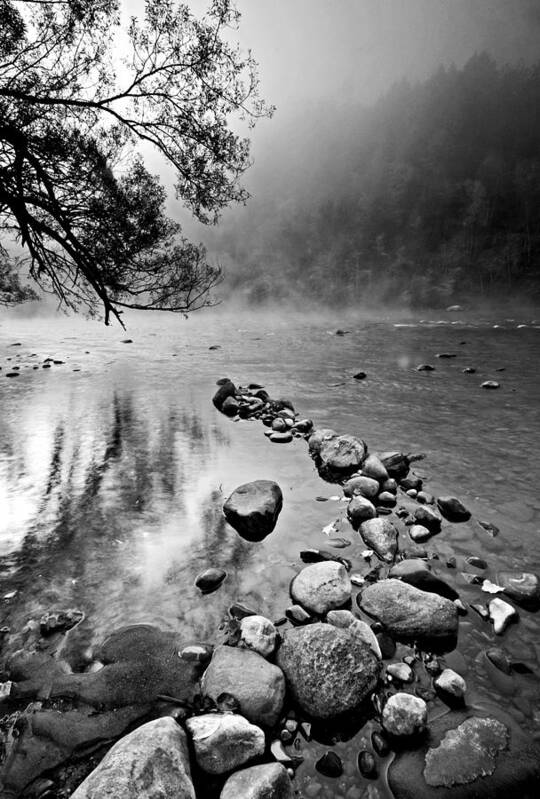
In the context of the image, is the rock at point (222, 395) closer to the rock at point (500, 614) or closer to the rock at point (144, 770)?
the rock at point (500, 614)

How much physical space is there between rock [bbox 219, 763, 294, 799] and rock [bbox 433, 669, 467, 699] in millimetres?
1036

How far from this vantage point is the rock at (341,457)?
530cm

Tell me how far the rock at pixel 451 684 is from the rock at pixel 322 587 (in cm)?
81

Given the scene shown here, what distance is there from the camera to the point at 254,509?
417 cm

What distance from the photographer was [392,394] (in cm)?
1013

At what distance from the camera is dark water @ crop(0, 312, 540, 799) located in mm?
2984

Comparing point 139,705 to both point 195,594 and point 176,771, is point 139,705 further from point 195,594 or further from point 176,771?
point 195,594

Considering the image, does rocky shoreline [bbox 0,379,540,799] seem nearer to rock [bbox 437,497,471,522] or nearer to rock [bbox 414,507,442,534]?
rock [bbox 414,507,442,534]

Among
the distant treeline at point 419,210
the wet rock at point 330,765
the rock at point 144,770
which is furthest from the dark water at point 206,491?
the distant treeline at point 419,210

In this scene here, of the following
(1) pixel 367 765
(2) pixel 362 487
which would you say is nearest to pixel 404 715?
(1) pixel 367 765

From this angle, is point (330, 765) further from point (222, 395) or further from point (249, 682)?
point (222, 395)

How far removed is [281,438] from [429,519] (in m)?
3.30

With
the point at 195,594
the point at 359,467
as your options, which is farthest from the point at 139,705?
the point at 359,467

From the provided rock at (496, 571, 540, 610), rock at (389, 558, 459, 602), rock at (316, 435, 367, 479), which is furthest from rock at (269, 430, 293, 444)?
rock at (496, 571, 540, 610)
